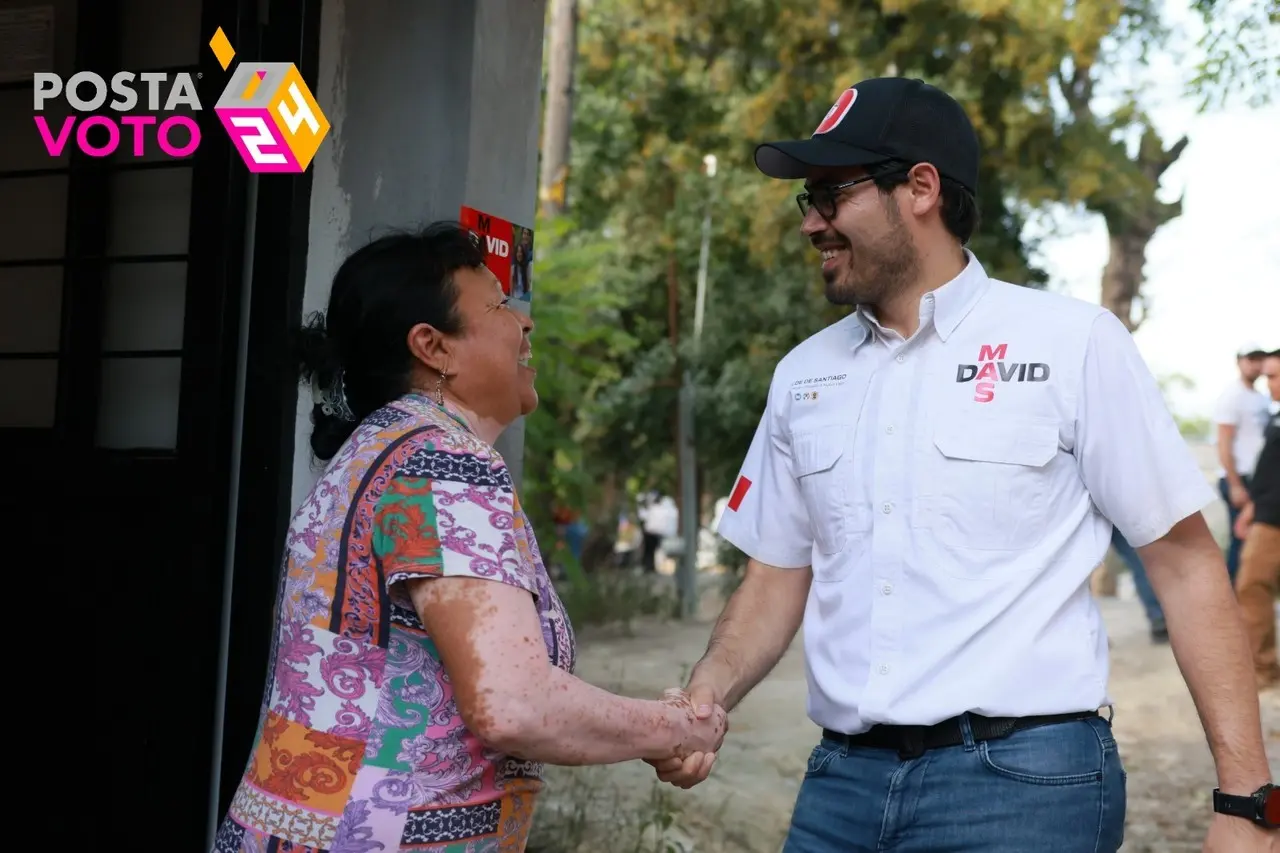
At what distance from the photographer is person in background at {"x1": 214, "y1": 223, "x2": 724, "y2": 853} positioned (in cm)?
208

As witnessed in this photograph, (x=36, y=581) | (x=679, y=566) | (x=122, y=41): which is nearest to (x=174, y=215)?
(x=122, y=41)

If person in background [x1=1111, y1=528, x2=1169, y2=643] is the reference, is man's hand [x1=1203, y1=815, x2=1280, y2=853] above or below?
above

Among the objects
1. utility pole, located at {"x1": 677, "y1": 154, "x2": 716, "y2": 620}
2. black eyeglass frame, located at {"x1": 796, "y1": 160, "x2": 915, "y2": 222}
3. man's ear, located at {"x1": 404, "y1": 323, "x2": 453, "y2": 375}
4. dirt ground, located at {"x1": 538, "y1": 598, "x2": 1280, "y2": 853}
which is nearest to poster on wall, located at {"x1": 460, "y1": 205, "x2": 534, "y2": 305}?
black eyeglass frame, located at {"x1": 796, "y1": 160, "x2": 915, "y2": 222}

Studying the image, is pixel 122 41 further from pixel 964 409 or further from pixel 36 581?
pixel 964 409

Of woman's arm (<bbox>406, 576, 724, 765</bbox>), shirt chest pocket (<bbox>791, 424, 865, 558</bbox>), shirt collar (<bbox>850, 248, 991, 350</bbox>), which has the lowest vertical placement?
woman's arm (<bbox>406, 576, 724, 765</bbox>)

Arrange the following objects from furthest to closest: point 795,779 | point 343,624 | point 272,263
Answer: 1. point 795,779
2. point 272,263
3. point 343,624

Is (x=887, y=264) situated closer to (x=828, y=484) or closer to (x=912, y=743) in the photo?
(x=828, y=484)

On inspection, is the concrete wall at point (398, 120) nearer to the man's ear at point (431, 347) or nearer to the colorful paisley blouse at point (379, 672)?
the man's ear at point (431, 347)

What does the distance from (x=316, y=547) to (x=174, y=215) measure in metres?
2.53

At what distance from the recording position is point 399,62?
13.6 ft

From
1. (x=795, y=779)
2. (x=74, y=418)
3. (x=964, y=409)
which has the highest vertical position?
(x=964, y=409)

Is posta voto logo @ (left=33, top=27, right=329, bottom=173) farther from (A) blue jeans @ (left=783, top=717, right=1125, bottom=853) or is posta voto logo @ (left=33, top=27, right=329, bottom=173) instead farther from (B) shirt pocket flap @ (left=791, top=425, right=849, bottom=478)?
(A) blue jeans @ (left=783, top=717, right=1125, bottom=853)

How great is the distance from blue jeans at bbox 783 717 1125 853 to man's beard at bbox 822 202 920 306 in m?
0.84

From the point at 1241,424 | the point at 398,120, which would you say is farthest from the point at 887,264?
the point at 1241,424
